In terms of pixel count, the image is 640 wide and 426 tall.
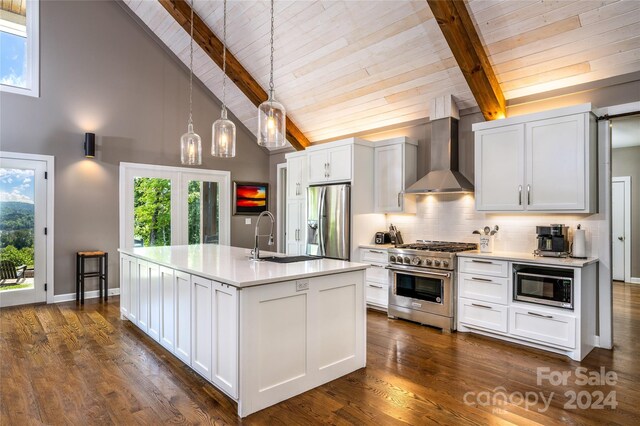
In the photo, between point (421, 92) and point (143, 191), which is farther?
point (143, 191)

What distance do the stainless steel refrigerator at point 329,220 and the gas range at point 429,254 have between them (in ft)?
2.53

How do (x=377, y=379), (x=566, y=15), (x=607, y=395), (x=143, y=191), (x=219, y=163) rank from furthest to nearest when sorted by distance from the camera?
1. (x=219, y=163)
2. (x=143, y=191)
3. (x=566, y=15)
4. (x=377, y=379)
5. (x=607, y=395)

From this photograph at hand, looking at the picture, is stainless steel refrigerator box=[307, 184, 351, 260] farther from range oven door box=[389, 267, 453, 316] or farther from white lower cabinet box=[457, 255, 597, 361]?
white lower cabinet box=[457, 255, 597, 361]

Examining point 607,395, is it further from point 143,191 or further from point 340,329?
point 143,191

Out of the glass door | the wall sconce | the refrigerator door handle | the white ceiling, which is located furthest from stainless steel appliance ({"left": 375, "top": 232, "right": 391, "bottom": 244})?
the glass door

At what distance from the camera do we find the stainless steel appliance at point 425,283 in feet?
13.5

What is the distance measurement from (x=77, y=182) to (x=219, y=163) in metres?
2.27

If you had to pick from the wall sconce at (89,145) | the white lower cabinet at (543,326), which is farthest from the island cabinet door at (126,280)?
the white lower cabinet at (543,326)

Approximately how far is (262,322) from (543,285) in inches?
105

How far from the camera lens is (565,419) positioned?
2.37 metres

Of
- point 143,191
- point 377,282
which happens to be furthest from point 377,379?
point 143,191

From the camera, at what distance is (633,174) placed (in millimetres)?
4168

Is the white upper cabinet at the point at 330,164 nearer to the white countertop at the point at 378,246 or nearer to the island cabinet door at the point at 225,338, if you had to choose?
the white countertop at the point at 378,246

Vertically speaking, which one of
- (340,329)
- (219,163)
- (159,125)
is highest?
(159,125)
